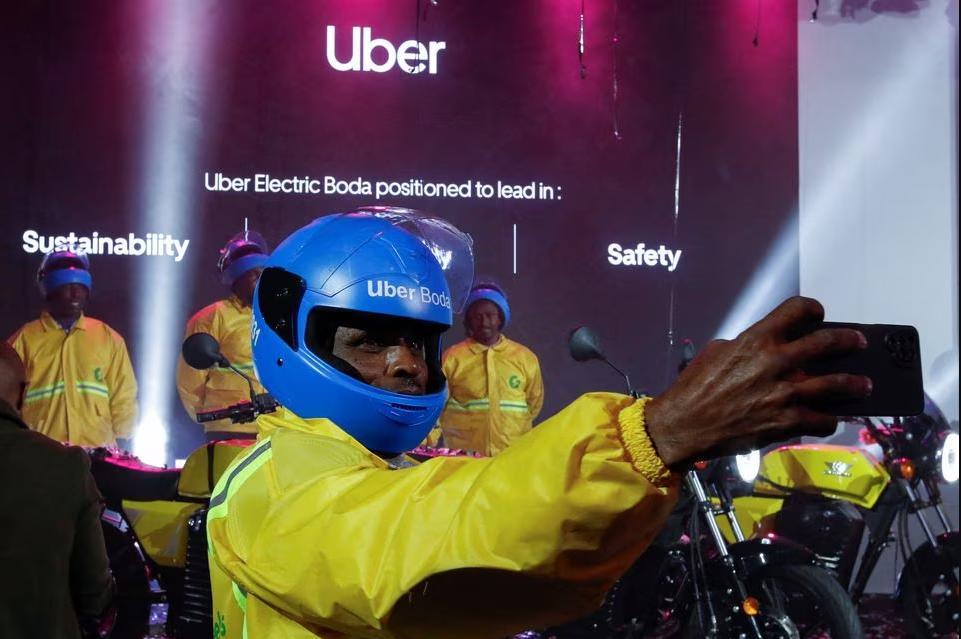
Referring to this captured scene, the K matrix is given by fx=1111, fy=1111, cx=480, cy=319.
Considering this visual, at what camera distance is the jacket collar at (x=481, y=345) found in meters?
6.94

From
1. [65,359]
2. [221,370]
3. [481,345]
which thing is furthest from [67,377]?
[481,345]

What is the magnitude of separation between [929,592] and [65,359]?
4789mm

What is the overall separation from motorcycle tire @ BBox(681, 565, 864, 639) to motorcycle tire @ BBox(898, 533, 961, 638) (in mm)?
1024

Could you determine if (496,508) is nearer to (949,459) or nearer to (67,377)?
(949,459)

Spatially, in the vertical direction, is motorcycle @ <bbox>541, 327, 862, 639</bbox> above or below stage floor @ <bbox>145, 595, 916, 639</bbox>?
above

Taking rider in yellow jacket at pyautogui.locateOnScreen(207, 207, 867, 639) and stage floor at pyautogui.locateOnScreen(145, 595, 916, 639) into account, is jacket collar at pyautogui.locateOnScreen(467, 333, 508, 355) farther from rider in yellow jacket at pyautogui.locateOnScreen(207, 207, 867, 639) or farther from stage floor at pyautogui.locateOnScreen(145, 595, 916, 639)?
rider in yellow jacket at pyautogui.locateOnScreen(207, 207, 867, 639)

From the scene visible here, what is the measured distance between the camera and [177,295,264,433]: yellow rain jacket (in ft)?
21.0

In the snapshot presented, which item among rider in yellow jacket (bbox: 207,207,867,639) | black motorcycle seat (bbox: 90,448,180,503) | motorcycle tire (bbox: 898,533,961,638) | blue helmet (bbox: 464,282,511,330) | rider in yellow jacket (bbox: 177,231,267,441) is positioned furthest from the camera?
blue helmet (bbox: 464,282,511,330)

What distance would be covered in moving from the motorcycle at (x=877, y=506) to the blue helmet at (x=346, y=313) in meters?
3.84

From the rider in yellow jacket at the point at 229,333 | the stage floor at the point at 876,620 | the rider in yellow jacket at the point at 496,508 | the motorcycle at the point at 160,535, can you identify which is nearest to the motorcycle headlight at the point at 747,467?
the stage floor at the point at 876,620

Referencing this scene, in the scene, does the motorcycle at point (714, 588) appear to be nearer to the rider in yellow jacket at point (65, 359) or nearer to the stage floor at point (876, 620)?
the stage floor at point (876, 620)

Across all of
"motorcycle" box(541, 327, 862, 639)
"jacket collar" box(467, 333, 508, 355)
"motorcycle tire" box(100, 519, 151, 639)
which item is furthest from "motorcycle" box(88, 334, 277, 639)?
"jacket collar" box(467, 333, 508, 355)

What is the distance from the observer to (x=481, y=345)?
22.8 feet

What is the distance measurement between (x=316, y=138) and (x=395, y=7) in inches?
38.8
